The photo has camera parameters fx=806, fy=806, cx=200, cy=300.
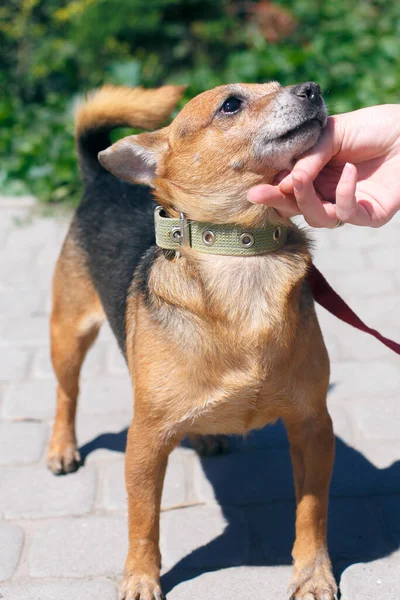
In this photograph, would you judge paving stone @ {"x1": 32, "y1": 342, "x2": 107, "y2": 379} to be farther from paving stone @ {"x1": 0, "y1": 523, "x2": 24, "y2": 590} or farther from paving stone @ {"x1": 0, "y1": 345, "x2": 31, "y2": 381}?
paving stone @ {"x1": 0, "y1": 523, "x2": 24, "y2": 590}

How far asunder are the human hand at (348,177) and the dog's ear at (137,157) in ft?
1.95

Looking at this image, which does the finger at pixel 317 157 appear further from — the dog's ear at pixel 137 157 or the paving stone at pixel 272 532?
the paving stone at pixel 272 532

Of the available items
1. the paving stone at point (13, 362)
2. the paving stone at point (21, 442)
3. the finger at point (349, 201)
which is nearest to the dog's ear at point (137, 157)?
the finger at point (349, 201)

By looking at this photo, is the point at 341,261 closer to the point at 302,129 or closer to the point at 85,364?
the point at 85,364

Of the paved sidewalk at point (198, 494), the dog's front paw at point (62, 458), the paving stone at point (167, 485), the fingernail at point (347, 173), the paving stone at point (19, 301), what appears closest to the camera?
the fingernail at point (347, 173)

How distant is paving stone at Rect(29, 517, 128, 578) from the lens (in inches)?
129

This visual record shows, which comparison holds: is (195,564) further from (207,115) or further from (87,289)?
(207,115)

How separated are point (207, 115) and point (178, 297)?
0.68m

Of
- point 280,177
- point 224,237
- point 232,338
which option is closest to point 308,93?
point 280,177

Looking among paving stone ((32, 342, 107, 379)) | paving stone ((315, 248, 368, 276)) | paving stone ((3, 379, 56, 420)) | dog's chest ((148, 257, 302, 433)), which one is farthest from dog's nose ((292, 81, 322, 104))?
paving stone ((315, 248, 368, 276))

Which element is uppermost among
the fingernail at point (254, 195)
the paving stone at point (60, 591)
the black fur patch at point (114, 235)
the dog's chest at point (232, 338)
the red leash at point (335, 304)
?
the fingernail at point (254, 195)

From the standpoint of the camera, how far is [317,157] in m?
2.72

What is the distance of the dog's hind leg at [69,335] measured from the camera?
3.97m

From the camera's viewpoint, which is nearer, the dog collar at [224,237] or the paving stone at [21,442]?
the dog collar at [224,237]
